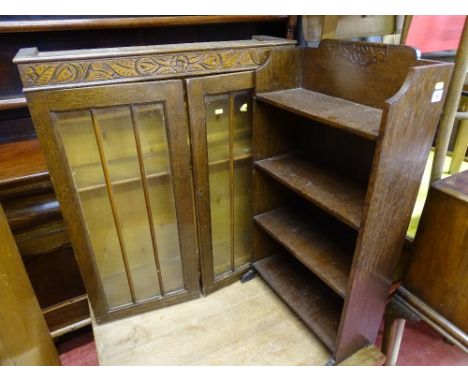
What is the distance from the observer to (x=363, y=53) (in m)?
1.08

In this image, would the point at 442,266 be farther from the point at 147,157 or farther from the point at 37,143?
the point at 37,143

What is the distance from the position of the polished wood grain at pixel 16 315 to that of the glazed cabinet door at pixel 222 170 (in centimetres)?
64

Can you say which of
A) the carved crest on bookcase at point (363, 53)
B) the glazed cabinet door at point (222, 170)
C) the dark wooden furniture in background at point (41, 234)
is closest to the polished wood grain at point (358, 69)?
the carved crest on bookcase at point (363, 53)

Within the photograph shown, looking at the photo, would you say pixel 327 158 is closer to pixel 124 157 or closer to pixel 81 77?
pixel 124 157

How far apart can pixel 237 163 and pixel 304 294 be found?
2.20ft

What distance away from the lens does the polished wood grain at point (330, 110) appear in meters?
0.96

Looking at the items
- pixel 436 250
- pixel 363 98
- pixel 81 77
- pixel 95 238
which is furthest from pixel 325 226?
pixel 81 77

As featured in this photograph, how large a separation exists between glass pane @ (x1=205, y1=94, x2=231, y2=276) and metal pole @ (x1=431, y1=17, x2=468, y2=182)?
0.75 m

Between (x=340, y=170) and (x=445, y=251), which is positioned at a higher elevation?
(x=340, y=170)

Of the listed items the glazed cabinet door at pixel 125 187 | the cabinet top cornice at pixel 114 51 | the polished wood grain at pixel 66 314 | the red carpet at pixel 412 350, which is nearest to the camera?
the cabinet top cornice at pixel 114 51

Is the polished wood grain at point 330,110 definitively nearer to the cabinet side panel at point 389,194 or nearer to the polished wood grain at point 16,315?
the cabinet side panel at point 389,194

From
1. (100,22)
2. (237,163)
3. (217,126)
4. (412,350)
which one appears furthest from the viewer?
(412,350)

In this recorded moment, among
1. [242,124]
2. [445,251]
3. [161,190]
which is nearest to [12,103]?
[161,190]

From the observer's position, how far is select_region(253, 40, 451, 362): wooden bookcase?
91 centimetres
